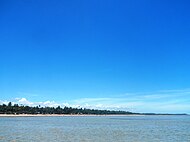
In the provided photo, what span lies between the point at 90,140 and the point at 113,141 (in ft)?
11.2

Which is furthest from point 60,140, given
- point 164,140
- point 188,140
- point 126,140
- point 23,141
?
point 188,140

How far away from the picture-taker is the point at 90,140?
42.9 metres

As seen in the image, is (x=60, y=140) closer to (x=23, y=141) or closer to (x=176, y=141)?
(x=23, y=141)

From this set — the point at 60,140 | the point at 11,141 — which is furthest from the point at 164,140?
the point at 11,141

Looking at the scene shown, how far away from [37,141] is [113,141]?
1090 cm

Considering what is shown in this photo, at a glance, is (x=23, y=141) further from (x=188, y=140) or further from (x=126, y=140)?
(x=188, y=140)

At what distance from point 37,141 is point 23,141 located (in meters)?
1.93

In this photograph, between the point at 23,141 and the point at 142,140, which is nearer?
the point at 23,141

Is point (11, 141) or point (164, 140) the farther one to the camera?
point (164, 140)

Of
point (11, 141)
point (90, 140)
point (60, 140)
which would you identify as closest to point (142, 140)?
point (90, 140)

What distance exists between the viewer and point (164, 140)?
4484 centimetres

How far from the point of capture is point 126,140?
43812mm

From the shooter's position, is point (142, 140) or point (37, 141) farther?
point (142, 140)

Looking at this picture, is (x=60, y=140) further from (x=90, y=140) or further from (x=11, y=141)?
(x=11, y=141)
